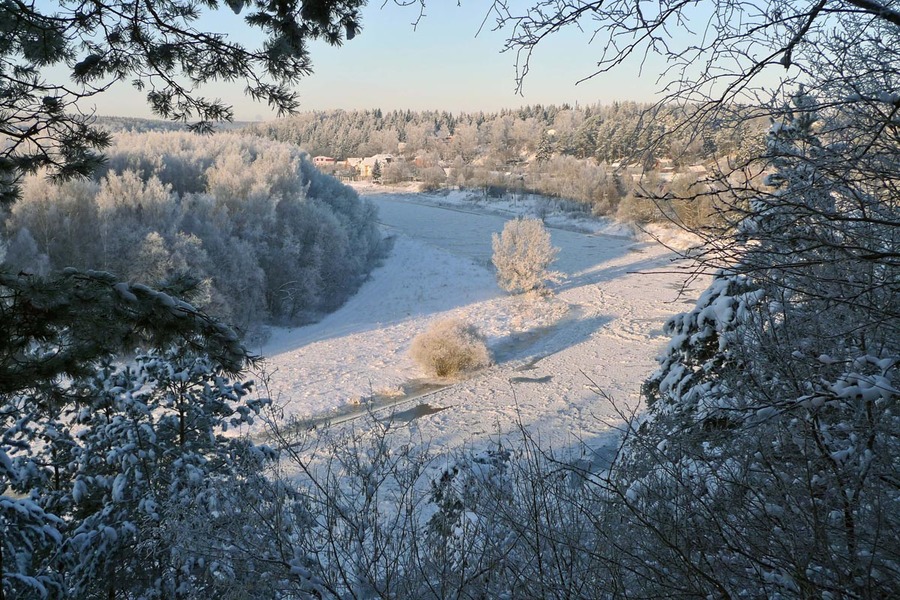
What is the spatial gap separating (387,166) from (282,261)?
4403 cm

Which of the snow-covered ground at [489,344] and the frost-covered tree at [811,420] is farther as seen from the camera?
the snow-covered ground at [489,344]

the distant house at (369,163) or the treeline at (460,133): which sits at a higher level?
the treeline at (460,133)

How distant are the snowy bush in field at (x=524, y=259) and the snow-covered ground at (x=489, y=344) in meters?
0.63

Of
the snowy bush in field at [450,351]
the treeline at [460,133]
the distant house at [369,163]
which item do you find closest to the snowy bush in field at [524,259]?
the snowy bush in field at [450,351]

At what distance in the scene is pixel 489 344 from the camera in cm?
1941

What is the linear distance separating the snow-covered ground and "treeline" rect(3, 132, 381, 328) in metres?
1.63

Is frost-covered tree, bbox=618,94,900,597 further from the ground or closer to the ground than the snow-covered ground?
further from the ground

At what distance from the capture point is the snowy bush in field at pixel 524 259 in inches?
952

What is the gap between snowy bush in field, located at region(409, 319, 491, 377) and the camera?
1708 cm

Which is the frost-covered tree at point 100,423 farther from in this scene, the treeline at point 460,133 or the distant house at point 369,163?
the distant house at point 369,163

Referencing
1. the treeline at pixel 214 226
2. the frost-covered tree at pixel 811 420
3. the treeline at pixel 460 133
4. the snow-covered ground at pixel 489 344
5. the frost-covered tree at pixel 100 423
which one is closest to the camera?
the frost-covered tree at pixel 811 420

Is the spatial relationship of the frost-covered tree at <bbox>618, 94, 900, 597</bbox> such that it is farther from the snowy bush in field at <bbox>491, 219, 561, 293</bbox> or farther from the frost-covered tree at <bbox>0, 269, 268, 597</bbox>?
the snowy bush in field at <bbox>491, 219, 561, 293</bbox>

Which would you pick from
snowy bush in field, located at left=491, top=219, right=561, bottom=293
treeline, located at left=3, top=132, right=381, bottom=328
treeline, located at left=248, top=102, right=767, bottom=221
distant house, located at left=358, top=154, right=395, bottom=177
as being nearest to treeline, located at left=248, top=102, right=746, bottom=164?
treeline, located at left=248, top=102, right=767, bottom=221

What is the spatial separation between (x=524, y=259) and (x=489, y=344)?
5898 mm
